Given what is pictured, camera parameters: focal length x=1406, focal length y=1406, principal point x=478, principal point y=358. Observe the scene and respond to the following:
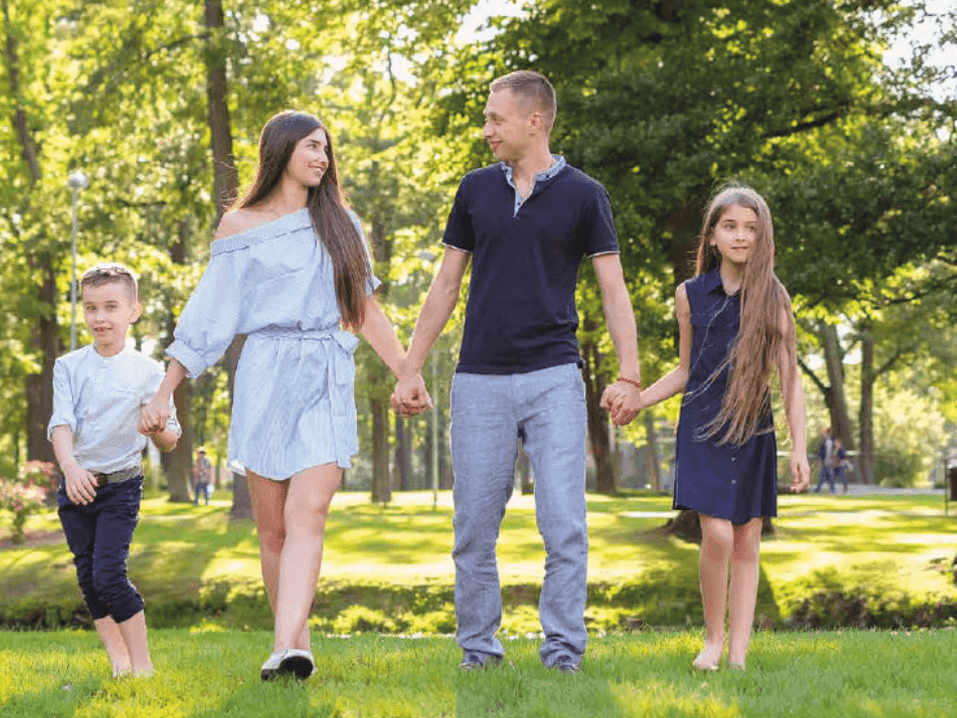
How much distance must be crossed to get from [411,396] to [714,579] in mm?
1650

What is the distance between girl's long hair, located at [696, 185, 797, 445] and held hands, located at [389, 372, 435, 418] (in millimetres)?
1307

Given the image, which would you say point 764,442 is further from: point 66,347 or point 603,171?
point 66,347

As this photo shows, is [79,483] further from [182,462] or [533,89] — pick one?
[182,462]

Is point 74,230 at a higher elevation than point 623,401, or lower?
higher

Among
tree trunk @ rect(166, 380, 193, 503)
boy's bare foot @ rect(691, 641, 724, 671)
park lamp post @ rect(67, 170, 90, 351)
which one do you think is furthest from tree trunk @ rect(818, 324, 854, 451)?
boy's bare foot @ rect(691, 641, 724, 671)

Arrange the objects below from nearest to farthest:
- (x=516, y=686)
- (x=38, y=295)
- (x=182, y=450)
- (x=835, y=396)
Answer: (x=516, y=686) < (x=38, y=295) < (x=182, y=450) < (x=835, y=396)

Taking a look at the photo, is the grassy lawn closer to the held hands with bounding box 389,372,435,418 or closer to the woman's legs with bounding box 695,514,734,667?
the woman's legs with bounding box 695,514,734,667

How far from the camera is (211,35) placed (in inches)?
952

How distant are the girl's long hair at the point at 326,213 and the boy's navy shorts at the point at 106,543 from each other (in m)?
1.33

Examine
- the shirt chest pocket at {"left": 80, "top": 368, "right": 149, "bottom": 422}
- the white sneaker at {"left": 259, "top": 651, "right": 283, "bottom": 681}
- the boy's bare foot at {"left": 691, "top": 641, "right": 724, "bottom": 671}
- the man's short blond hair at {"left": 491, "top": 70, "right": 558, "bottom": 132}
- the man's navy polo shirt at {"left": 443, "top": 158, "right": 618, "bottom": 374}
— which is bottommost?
the boy's bare foot at {"left": 691, "top": 641, "right": 724, "bottom": 671}

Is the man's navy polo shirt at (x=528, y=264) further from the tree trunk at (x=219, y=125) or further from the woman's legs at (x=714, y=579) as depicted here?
the tree trunk at (x=219, y=125)

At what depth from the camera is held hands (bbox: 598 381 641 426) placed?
20.8ft

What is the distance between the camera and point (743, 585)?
6.49 m

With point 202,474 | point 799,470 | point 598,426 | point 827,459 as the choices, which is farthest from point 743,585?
point 202,474
